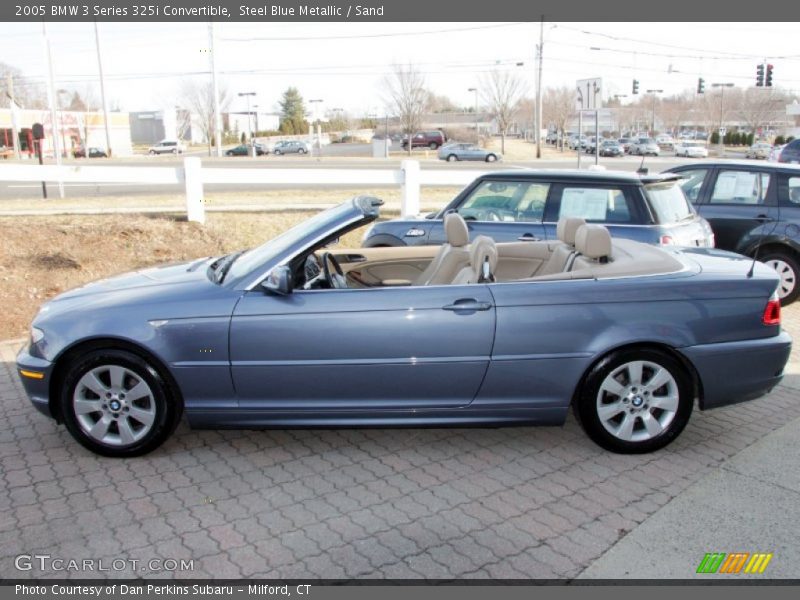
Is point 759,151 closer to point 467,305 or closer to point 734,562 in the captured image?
point 467,305

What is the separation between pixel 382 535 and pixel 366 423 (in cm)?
84

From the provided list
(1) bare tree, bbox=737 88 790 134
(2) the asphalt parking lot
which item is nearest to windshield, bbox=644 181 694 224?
(2) the asphalt parking lot

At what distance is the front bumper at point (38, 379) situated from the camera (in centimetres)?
420

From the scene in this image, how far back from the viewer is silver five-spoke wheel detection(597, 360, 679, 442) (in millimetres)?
4246

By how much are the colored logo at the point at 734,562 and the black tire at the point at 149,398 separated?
3.00 m

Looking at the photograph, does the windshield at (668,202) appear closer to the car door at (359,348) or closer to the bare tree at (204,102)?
the car door at (359,348)

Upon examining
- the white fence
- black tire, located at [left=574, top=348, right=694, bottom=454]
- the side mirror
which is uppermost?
the white fence

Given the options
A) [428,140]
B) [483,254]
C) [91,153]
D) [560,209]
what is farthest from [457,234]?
[428,140]

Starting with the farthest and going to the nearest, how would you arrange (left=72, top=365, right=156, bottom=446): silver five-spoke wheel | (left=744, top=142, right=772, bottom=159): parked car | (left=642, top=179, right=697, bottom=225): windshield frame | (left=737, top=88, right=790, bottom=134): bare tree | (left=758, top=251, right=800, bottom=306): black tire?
(left=737, top=88, right=790, bottom=134): bare tree < (left=744, top=142, right=772, bottom=159): parked car < (left=758, top=251, right=800, bottom=306): black tire < (left=642, top=179, right=697, bottom=225): windshield frame < (left=72, top=365, right=156, bottom=446): silver five-spoke wheel

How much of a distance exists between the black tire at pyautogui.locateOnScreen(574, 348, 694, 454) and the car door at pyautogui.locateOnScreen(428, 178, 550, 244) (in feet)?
9.96

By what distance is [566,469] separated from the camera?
4227 millimetres

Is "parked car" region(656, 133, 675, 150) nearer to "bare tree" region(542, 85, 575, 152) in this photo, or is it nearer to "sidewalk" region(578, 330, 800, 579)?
"bare tree" region(542, 85, 575, 152)

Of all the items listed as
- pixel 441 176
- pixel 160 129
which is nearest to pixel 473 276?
pixel 441 176

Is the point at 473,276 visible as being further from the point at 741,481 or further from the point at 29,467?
the point at 29,467
